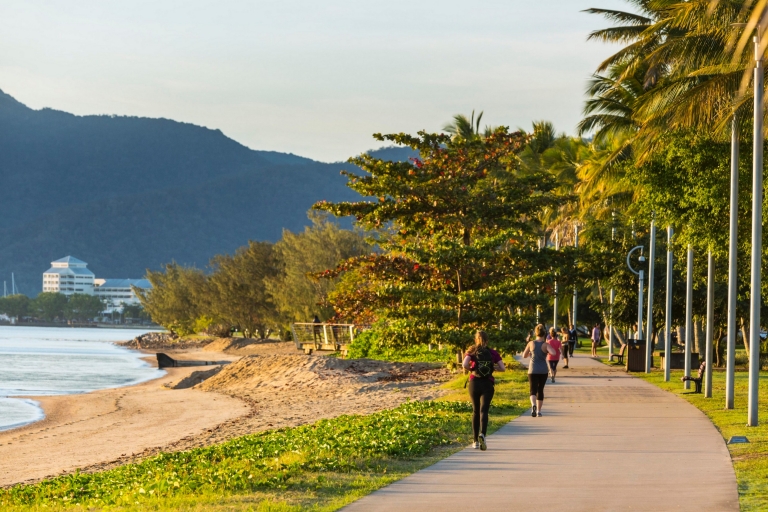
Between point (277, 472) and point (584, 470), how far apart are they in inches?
138

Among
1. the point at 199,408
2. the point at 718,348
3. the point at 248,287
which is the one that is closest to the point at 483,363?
the point at 199,408

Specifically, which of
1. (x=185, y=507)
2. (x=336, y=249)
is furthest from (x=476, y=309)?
(x=336, y=249)

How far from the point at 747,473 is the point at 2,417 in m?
26.1

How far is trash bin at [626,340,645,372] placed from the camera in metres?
35.2

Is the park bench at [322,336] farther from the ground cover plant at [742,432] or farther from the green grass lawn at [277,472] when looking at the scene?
the green grass lawn at [277,472]

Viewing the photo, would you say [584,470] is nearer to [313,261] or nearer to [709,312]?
[709,312]

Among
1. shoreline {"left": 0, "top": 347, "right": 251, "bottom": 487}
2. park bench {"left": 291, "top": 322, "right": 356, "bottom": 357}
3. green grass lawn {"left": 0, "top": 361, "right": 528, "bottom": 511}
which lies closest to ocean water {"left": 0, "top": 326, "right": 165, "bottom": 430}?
shoreline {"left": 0, "top": 347, "right": 251, "bottom": 487}

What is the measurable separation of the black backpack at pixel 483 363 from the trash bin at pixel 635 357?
22.0 metres

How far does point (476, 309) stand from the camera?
3078 centimetres

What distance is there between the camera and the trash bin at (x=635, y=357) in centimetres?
3522

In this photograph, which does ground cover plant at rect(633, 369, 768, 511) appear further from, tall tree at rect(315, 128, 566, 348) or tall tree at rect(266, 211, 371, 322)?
tall tree at rect(266, 211, 371, 322)

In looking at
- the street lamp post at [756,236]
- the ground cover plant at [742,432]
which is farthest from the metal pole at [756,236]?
the ground cover plant at [742,432]

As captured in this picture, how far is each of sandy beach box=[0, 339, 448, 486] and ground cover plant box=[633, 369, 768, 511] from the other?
266 inches

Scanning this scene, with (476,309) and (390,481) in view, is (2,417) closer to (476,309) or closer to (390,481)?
(476,309)
